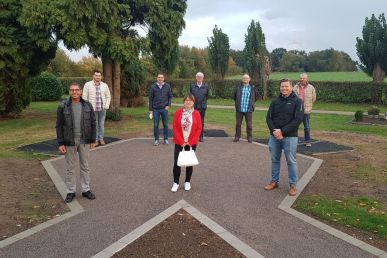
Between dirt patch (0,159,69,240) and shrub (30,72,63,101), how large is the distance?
2258cm

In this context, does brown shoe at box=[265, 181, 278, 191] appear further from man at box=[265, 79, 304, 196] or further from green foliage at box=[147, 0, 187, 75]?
green foliage at box=[147, 0, 187, 75]

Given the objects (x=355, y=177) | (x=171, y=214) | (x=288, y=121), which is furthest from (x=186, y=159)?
(x=355, y=177)

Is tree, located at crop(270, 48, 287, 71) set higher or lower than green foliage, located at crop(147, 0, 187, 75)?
higher

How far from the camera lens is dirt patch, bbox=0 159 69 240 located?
6.00 m

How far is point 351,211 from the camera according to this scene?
21.0 feet

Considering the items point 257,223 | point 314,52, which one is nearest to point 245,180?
point 257,223

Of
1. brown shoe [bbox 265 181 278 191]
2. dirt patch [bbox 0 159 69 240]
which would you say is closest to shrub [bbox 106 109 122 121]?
dirt patch [bbox 0 159 69 240]

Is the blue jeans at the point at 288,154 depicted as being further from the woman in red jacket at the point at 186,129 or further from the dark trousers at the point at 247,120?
the dark trousers at the point at 247,120

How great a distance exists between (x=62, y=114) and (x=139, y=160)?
3.40 meters

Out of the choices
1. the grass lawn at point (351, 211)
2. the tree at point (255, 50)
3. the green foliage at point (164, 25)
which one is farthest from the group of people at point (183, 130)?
the tree at point (255, 50)

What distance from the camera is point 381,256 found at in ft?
16.1

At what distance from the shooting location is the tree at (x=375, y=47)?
2709cm

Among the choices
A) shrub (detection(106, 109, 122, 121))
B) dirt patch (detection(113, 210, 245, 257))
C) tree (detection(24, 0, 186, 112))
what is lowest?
dirt patch (detection(113, 210, 245, 257))

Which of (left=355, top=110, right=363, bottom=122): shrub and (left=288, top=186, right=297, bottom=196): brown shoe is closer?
(left=288, top=186, right=297, bottom=196): brown shoe
